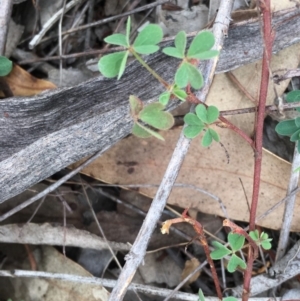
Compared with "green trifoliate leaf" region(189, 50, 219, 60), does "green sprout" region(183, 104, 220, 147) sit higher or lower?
lower

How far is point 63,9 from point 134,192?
873mm

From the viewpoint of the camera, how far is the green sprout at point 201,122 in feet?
4.55

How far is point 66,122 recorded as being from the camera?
155cm

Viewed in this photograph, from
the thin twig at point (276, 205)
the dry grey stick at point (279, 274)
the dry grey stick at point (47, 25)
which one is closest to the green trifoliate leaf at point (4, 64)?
the dry grey stick at point (47, 25)

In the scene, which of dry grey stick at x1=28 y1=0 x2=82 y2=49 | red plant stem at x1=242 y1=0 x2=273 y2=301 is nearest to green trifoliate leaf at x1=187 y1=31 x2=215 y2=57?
red plant stem at x1=242 y1=0 x2=273 y2=301

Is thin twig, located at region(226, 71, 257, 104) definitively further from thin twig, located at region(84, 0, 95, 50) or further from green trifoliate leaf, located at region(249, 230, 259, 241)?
thin twig, located at region(84, 0, 95, 50)

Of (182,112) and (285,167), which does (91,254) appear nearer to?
(182,112)

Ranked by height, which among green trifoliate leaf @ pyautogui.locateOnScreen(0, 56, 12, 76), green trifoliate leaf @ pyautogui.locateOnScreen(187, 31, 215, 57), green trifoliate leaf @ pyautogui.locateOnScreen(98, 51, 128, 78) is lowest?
green trifoliate leaf @ pyautogui.locateOnScreen(0, 56, 12, 76)

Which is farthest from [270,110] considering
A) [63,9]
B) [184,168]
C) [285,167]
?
[63,9]

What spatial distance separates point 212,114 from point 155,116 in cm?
21

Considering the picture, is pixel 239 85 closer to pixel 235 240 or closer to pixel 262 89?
pixel 262 89

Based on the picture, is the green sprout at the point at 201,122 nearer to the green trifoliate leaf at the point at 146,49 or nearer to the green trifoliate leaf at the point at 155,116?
the green trifoliate leaf at the point at 155,116

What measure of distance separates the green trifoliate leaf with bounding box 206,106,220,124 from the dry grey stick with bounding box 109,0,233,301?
12 centimetres

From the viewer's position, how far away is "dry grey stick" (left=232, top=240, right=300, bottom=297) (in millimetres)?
1777
